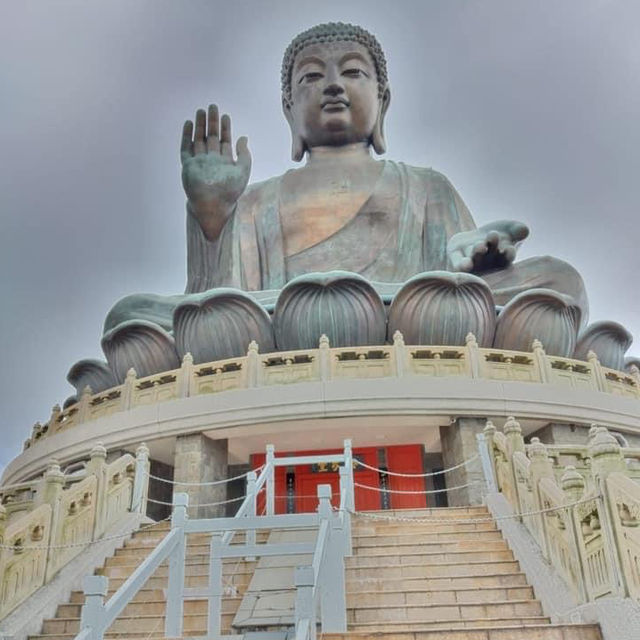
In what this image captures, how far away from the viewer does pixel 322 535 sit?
4.06 meters

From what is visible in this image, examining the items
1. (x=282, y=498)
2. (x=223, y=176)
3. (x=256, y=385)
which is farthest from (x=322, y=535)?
(x=223, y=176)

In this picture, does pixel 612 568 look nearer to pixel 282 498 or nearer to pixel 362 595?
pixel 362 595

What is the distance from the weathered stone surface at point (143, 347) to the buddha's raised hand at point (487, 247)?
16.4 ft

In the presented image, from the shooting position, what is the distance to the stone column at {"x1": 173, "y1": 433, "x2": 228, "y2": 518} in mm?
8891

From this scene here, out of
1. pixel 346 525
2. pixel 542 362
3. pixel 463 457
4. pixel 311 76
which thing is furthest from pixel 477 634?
pixel 311 76

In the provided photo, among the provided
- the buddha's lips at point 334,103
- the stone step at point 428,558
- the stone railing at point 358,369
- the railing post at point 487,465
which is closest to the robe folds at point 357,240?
the buddha's lips at point 334,103

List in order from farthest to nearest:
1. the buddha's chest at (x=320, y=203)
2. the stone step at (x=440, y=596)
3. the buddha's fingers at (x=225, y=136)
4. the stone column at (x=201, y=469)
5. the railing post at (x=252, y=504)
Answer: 1. the buddha's chest at (x=320, y=203)
2. the buddha's fingers at (x=225, y=136)
3. the stone column at (x=201, y=469)
4. the railing post at (x=252, y=504)
5. the stone step at (x=440, y=596)

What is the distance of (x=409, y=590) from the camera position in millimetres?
5070

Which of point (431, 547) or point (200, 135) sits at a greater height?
point (200, 135)

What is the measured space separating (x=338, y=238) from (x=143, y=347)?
A: 508 centimetres

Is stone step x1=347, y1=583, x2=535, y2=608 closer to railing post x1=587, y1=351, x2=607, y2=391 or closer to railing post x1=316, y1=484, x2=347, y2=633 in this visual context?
Result: railing post x1=316, y1=484, x2=347, y2=633

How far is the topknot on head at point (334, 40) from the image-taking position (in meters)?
16.2

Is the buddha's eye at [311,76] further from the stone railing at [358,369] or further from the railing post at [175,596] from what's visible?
the railing post at [175,596]

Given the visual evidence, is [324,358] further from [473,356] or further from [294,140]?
[294,140]
